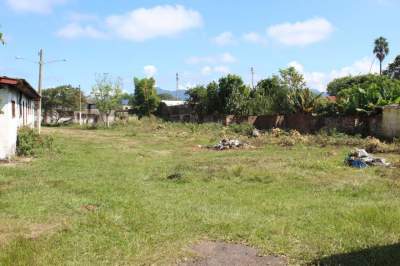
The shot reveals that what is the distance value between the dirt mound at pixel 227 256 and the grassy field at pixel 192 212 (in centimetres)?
18

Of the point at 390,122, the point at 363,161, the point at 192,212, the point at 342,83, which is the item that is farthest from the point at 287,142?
the point at 342,83

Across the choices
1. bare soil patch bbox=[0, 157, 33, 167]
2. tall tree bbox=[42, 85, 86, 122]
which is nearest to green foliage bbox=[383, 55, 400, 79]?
tall tree bbox=[42, 85, 86, 122]

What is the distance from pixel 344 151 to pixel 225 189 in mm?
10529

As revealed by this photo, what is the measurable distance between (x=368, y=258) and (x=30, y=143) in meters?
15.6

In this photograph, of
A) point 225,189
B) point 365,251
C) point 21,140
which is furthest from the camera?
point 21,140

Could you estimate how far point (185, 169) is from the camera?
575 inches

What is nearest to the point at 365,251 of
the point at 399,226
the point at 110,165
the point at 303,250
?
the point at 303,250

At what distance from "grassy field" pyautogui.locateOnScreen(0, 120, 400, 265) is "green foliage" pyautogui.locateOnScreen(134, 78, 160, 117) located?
46750 mm

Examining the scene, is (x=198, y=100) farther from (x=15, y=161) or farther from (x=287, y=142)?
(x=15, y=161)

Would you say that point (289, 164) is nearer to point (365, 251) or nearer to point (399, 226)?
point (399, 226)

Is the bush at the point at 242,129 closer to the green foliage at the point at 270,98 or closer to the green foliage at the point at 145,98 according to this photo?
the green foliage at the point at 270,98

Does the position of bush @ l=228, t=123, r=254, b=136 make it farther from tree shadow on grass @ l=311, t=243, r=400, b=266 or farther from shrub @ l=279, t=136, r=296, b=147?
tree shadow on grass @ l=311, t=243, r=400, b=266

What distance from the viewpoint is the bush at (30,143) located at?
18.3 m

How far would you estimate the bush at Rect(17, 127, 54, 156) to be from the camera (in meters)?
18.3
